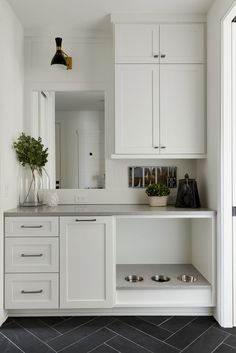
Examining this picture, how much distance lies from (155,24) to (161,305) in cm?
244

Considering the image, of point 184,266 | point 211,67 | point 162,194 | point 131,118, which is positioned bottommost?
point 184,266

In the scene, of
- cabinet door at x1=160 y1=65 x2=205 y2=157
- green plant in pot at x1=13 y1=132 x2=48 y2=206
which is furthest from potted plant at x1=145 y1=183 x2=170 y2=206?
green plant in pot at x1=13 y1=132 x2=48 y2=206

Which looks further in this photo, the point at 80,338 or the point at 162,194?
the point at 162,194

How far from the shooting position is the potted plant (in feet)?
8.71

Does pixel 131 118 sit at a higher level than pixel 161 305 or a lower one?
higher

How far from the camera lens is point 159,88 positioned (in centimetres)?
256

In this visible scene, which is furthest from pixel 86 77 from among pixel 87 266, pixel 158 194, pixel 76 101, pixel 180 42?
pixel 87 266

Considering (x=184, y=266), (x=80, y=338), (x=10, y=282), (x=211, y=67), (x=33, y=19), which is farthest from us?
(x=184, y=266)

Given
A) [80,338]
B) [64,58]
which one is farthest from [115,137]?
[80,338]

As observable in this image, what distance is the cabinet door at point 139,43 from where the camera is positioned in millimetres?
2551

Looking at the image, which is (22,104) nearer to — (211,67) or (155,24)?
(155,24)

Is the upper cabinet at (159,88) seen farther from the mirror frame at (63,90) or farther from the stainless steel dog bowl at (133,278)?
the stainless steel dog bowl at (133,278)

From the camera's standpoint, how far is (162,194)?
2650 millimetres

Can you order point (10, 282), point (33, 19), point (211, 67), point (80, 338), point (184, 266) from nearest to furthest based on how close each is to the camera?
point (80, 338) → point (10, 282) → point (211, 67) → point (33, 19) → point (184, 266)
